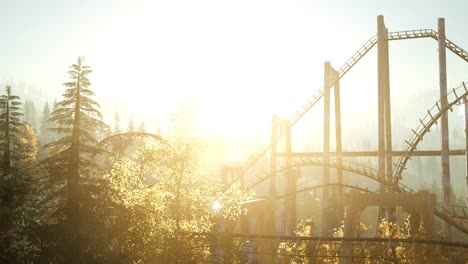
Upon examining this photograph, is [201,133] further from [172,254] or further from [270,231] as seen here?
[270,231]

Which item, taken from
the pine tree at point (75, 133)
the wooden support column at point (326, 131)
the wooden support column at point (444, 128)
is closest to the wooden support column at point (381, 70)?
the wooden support column at point (444, 128)

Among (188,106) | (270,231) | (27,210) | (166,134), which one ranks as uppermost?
(188,106)

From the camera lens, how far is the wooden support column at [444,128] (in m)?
20.2

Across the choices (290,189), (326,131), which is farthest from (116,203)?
(326,131)

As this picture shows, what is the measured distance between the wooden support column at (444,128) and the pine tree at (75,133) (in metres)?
16.6

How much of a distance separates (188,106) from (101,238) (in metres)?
5.10

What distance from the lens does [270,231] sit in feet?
77.8

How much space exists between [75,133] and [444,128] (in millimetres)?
17650

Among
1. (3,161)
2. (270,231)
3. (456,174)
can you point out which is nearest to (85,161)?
(3,161)

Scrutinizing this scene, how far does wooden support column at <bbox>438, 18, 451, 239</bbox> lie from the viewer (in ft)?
66.2

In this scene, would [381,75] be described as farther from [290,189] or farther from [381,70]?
[290,189]

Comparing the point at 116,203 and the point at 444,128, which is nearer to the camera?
the point at 116,203

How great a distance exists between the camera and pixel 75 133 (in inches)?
531

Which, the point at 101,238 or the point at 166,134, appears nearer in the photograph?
the point at 101,238
